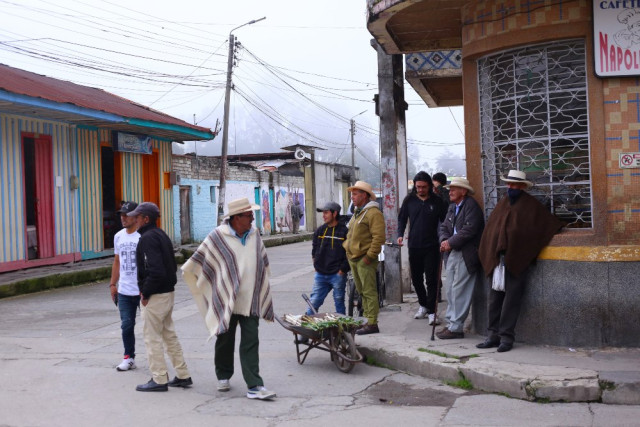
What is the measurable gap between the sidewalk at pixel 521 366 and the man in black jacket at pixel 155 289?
2.33 meters

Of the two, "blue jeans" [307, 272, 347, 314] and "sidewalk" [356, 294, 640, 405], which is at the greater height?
"blue jeans" [307, 272, 347, 314]

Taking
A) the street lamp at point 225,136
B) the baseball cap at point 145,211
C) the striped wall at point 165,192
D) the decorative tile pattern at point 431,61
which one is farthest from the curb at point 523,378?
the street lamp at point 225,136

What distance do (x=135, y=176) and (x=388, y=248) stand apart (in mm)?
10814

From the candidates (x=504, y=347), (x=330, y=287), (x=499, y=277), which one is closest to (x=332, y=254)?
(x=330, y=287)

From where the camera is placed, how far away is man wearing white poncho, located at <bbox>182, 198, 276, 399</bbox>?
20.1ft

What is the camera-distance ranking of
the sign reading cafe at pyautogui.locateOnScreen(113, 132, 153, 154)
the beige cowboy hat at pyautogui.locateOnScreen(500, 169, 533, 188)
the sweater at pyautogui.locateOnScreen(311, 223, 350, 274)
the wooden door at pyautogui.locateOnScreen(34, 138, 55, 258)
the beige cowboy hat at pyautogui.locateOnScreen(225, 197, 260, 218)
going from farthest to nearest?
the sign reading cafe at pyautogui.locateOnScreen(113, 132, 153, 154)
the wooden door at pyautogui.locateOnScreen(34, 138, 55, 258)
the sweater at pyautogui.locateOnScreen(311, 223, 350, 274)
the beige cowboy hat at pyautogui.locateOnScreen(500, 169, 533, 188)
the beige cowboy hat at pyautogui.locateOnScreen(225, 197, 260, 218)

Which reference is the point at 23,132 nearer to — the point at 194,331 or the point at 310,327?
the point at 194,331

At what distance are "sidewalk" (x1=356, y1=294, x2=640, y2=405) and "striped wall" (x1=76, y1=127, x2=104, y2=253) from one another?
433 inches

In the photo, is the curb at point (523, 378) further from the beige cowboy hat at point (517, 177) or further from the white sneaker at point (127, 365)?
the white sneaker at point (127, 365)

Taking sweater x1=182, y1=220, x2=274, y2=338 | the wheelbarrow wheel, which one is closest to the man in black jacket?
sweater x1=182, y1=220, x2=274, y2=338

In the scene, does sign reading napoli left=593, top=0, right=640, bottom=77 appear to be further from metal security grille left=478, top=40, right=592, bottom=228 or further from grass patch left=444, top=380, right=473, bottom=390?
grass patch left=444, top=380, right=473, bottom=390

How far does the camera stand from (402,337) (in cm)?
813

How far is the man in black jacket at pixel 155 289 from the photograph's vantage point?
636 cm

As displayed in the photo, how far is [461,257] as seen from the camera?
26.3 ft
